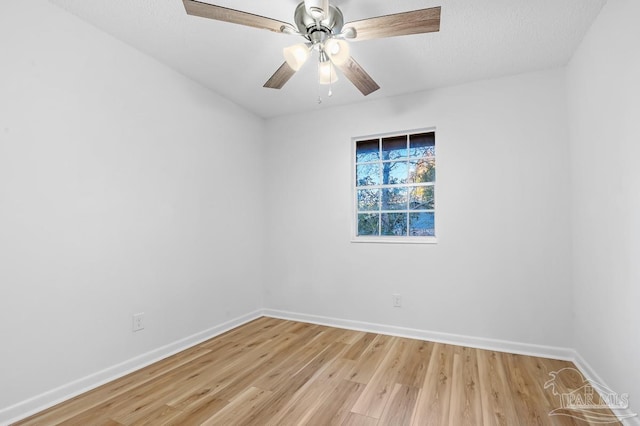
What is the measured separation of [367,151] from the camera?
360cm

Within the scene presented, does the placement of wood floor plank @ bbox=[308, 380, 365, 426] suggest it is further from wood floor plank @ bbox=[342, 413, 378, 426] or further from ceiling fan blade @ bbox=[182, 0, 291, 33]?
ceiling fan blade @ bbox=[182, 0, 291, 33]

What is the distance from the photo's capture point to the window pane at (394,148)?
3410 mm

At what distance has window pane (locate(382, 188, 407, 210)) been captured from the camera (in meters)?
3.40

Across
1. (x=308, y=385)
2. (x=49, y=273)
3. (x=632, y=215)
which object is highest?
(x=632, y=215)

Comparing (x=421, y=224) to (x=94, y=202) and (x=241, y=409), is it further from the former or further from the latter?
(x=94, y=202)

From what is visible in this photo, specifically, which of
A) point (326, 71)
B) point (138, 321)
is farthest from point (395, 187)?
point (138, 321)

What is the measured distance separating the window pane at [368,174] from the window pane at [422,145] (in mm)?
434

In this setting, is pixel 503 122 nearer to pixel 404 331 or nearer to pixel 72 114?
pixel 404 331

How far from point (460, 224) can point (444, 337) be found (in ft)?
3.72

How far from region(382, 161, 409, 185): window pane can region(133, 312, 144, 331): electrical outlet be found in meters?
2.70

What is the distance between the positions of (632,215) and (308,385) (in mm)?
2245

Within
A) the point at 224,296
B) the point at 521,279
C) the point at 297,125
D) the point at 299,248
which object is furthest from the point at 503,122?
the point at 224,296

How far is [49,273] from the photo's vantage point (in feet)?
6.37

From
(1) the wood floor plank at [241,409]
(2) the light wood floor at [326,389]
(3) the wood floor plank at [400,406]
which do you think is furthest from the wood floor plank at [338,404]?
(1) the wood floor plank at [241,409]
